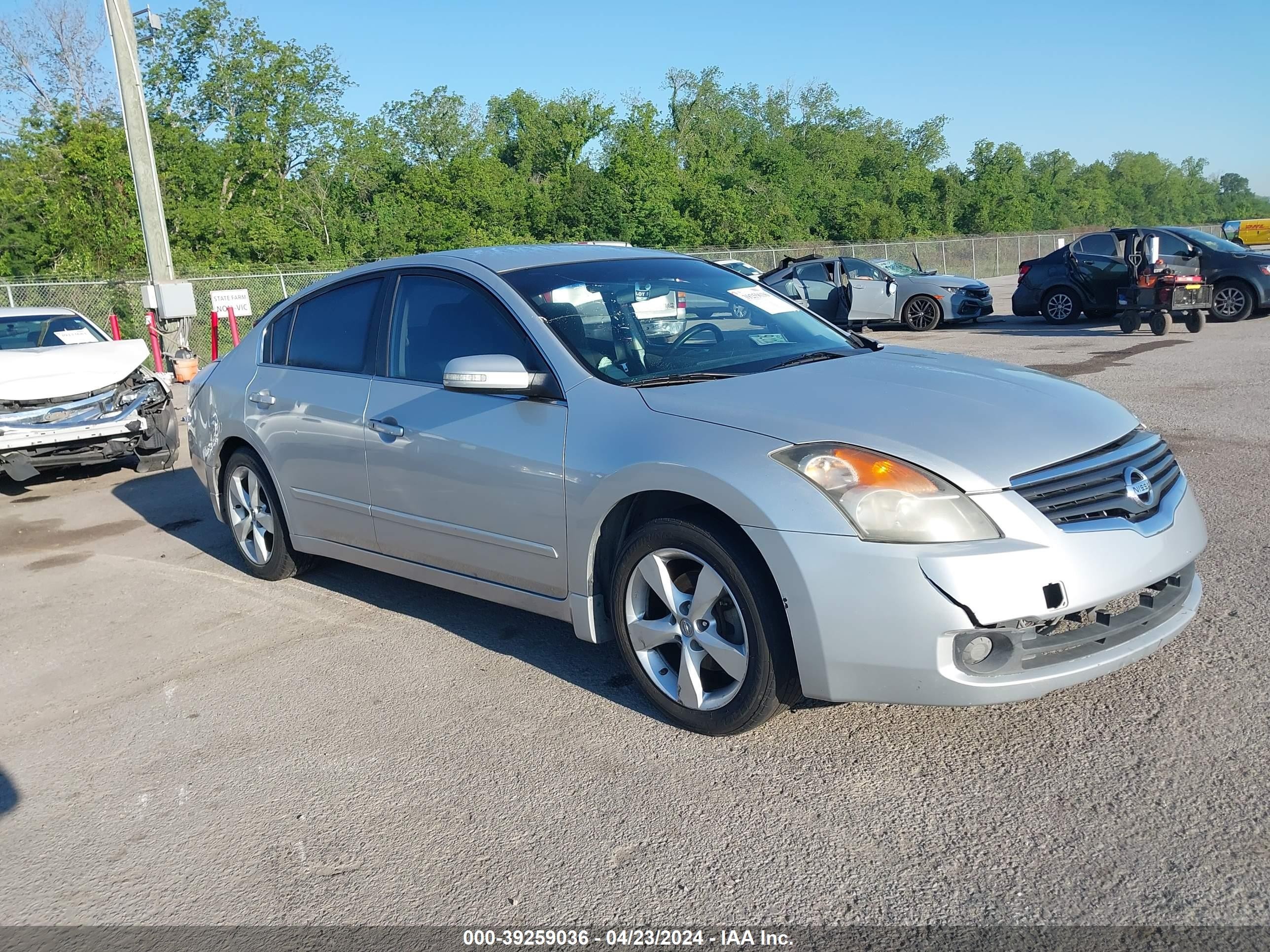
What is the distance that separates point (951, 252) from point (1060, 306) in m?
31.9

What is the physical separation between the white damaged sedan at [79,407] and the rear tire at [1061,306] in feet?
47.1

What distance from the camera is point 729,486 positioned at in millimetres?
3369

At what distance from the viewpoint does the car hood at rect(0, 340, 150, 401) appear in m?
8.50

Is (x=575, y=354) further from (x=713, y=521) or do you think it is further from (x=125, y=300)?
(x=125, y=300)

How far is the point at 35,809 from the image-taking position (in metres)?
3.53

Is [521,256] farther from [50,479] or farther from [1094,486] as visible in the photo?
[50,479]

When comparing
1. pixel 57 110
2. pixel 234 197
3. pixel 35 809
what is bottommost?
pixel 35 809

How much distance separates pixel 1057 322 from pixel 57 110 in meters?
40.4

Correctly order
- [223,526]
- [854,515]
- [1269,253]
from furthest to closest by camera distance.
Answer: [1269,253], [223,526], [854,515]

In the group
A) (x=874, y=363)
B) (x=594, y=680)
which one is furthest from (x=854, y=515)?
(x=594, y=680)

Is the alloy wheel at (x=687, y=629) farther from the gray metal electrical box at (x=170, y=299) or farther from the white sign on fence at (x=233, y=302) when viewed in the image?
the white sign on fence at (x=233, y=302)

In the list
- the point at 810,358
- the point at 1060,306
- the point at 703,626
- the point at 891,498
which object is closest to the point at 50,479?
the point at 810,358

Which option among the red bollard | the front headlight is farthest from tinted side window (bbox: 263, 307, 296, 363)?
the red bollard

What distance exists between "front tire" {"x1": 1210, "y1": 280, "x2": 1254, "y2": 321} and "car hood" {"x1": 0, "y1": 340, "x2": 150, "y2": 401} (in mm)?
15442
